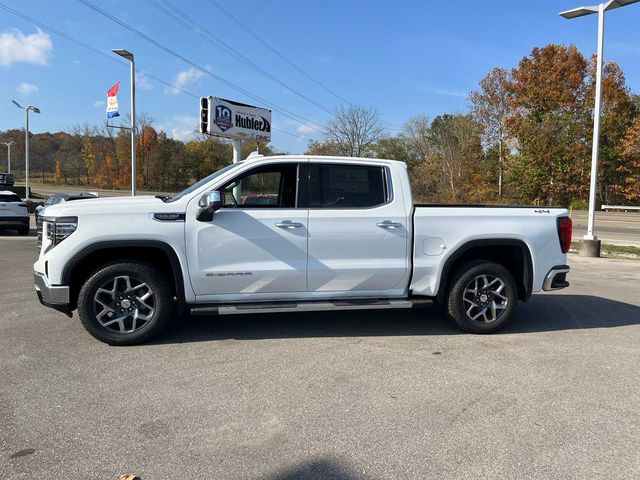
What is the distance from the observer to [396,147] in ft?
210

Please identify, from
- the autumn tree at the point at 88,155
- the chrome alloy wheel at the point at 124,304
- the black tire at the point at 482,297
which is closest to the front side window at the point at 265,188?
the chrome alloy wheel at the point at 124,304

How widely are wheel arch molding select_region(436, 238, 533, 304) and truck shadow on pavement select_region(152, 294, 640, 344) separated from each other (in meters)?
0.54

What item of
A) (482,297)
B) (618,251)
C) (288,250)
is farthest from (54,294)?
(618,251)

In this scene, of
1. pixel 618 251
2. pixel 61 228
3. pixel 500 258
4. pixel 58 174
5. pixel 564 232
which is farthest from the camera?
pixel 58 174

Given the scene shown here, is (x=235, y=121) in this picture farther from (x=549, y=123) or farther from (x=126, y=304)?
(x=549, y=123)

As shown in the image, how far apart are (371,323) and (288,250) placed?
1581mm

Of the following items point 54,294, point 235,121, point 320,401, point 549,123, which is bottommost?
point 320,401

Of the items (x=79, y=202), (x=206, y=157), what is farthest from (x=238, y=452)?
(x=206, y=157)

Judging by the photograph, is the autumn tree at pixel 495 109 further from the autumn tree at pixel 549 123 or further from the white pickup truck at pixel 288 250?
the white pickup truck at pixel 288 250

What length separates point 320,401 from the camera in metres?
3.85

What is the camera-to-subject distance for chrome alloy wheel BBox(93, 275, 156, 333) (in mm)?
5016

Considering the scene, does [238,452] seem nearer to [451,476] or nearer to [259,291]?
[451,476]

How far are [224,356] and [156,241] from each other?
1306mm

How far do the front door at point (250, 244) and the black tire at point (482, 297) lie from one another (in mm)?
1757
